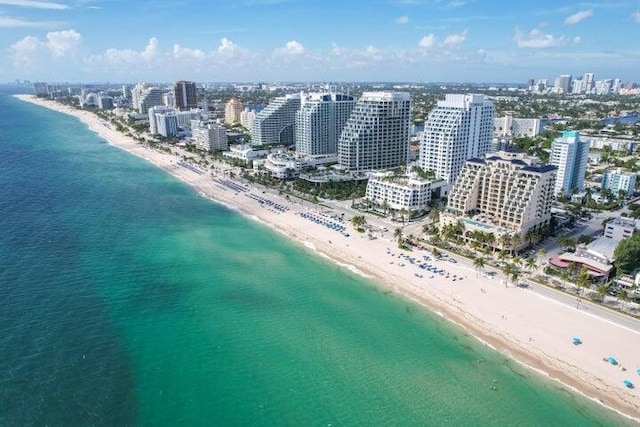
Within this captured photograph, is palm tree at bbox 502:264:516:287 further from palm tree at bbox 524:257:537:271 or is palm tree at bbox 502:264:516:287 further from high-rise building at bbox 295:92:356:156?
high-rise building at bbox 295:92:356:156

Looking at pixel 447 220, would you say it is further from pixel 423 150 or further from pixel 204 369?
pixel 204 369

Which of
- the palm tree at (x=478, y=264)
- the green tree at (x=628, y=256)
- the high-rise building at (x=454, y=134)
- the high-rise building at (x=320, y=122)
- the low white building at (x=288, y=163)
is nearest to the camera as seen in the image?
the green tree at (x=628, y=256)

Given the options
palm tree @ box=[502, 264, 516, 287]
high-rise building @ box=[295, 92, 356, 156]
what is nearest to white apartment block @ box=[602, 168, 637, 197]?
palm tree @ box=[502, 264, 516, 287]

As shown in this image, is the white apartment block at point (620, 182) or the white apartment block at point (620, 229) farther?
the white apartment block at point (620, 182)

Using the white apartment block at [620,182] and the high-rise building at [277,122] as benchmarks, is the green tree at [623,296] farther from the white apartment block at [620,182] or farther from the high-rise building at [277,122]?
the high-rise building at [277,122]

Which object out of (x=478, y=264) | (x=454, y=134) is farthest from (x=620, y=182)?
(x=478, y=264)

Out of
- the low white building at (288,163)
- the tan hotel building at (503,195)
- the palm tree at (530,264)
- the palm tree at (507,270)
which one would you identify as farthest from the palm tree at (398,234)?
the low white building at (288,163)

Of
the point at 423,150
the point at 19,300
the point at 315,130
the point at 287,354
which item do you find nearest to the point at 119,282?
the point at 19,300
